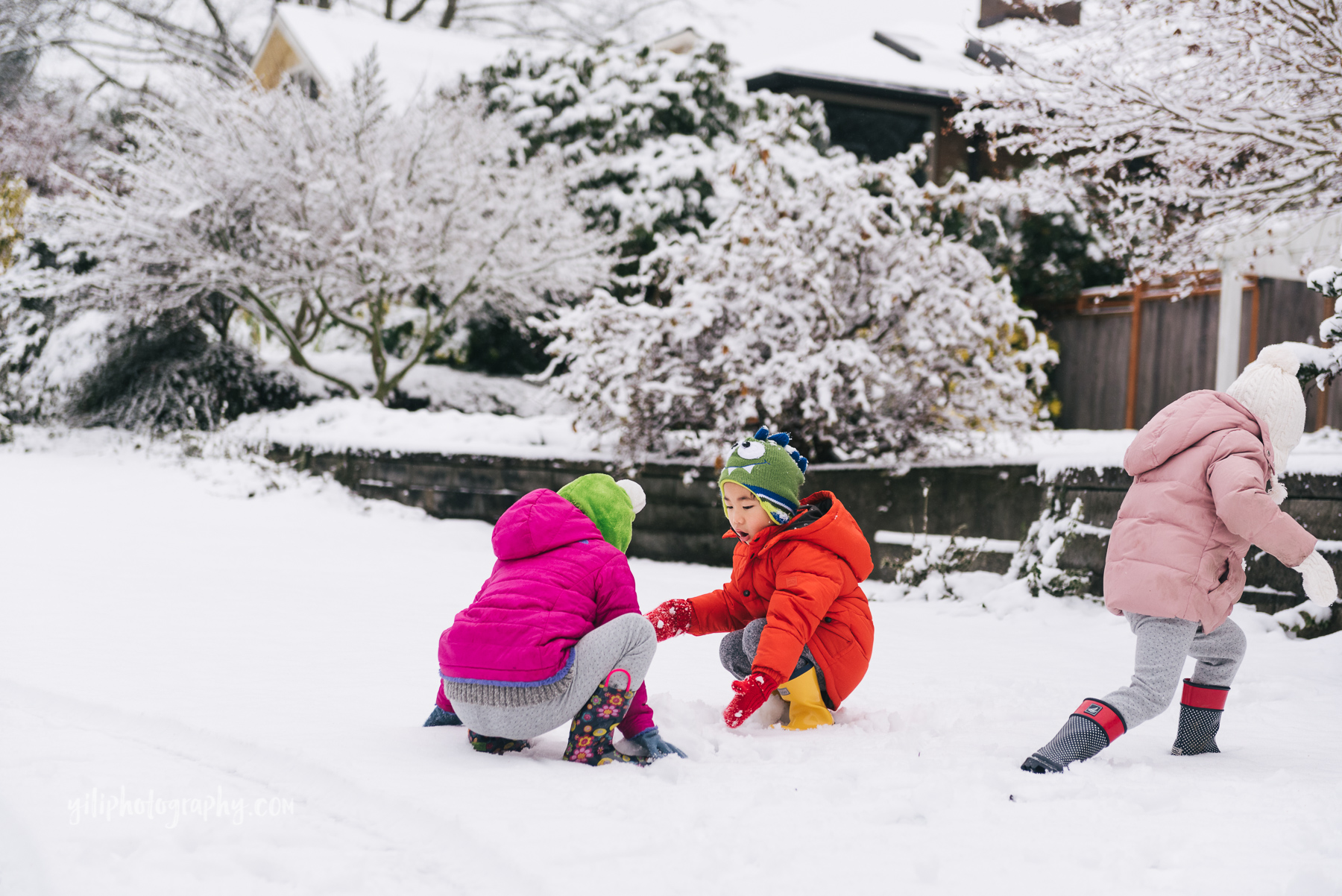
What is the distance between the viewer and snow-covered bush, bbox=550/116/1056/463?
743cm

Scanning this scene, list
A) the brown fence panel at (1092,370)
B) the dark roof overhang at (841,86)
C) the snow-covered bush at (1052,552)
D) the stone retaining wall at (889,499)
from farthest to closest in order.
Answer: the dark roof overhang at (841,86)
the brown fence panel at (1092,370)
the snow-covered bush at (1052,552)
the stone retaining wall at (889,499)

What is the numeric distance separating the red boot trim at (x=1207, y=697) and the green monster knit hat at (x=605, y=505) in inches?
69.2

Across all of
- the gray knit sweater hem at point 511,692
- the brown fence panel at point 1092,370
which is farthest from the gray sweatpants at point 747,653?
the brown fence panel at point 1092,370

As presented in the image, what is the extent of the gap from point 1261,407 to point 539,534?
6.97 feet

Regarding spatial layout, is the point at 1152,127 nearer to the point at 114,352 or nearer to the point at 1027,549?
the point at 1027,549

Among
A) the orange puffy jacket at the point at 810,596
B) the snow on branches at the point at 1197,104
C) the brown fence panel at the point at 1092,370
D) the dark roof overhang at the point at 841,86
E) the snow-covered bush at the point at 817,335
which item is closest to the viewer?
the orange puffy jacket at the point at 810,596

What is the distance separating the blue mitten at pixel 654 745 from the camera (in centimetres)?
305

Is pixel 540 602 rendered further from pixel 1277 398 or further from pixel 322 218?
pixel 322 218

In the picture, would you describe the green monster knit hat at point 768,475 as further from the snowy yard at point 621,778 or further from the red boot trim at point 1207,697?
the red boot trim at point 1207,697

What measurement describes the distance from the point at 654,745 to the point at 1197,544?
160cm

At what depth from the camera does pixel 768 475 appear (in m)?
3.54

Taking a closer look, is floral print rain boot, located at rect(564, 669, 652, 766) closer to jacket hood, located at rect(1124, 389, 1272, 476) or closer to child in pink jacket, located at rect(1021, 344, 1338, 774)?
child in pink jacket, located at rect(1021, 344, 1338, 774)

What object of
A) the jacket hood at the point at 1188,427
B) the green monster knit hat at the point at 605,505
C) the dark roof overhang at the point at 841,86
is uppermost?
the dark roof overhang at the point at 841,86

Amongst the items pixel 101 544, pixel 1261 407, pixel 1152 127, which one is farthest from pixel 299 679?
pixel 1152 127
